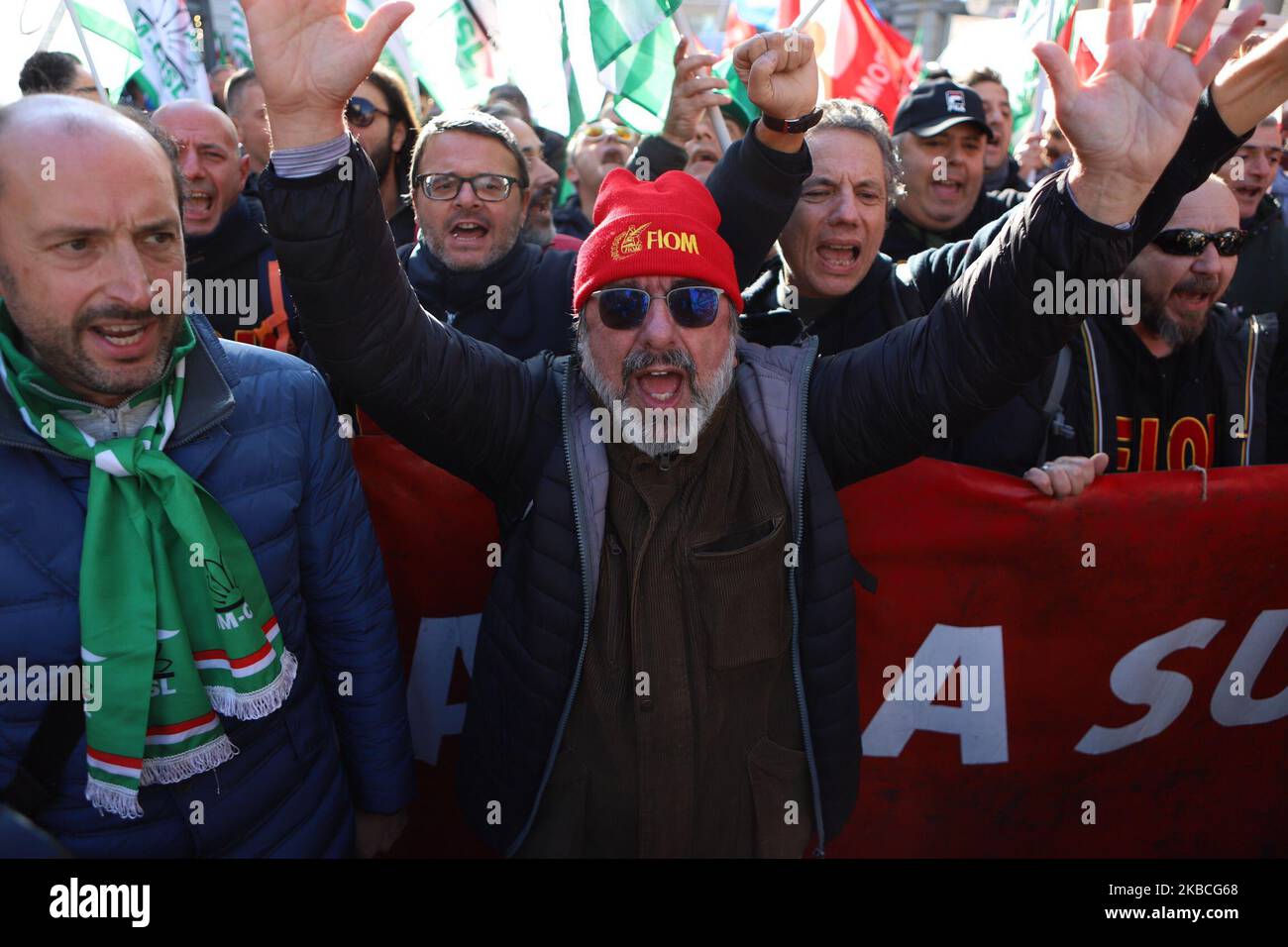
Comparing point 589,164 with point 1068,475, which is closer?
point 1068,475

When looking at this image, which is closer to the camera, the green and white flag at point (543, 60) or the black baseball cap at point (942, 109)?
the black baseball cap at point (942, 109)

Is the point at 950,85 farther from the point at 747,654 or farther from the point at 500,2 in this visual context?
A: the point at 747,654

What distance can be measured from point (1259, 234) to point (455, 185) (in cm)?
393

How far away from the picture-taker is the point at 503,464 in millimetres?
2068

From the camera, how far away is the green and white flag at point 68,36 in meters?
3.93

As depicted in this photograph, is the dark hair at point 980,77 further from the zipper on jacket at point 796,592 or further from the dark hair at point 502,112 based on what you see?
the zipper on jacket at point 796,592

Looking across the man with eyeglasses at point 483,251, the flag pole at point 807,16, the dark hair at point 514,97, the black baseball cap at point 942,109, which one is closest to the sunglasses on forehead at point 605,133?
the dark hair at point 514,97

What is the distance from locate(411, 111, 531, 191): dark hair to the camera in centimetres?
339

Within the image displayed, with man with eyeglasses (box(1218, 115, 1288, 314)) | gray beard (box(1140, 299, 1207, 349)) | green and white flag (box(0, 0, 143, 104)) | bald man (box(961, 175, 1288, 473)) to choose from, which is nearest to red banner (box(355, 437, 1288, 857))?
bald man (box(961, 175, 1288, 473))

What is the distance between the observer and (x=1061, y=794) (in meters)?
2.76

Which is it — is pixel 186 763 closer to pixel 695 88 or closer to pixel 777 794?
pixel 777 794

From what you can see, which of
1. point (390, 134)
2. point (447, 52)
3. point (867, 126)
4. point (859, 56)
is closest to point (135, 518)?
point (867, 126)

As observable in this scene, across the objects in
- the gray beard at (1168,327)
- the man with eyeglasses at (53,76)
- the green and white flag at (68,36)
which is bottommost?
the gray beard at (1168,327)

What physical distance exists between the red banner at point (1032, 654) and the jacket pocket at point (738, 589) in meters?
0.74
